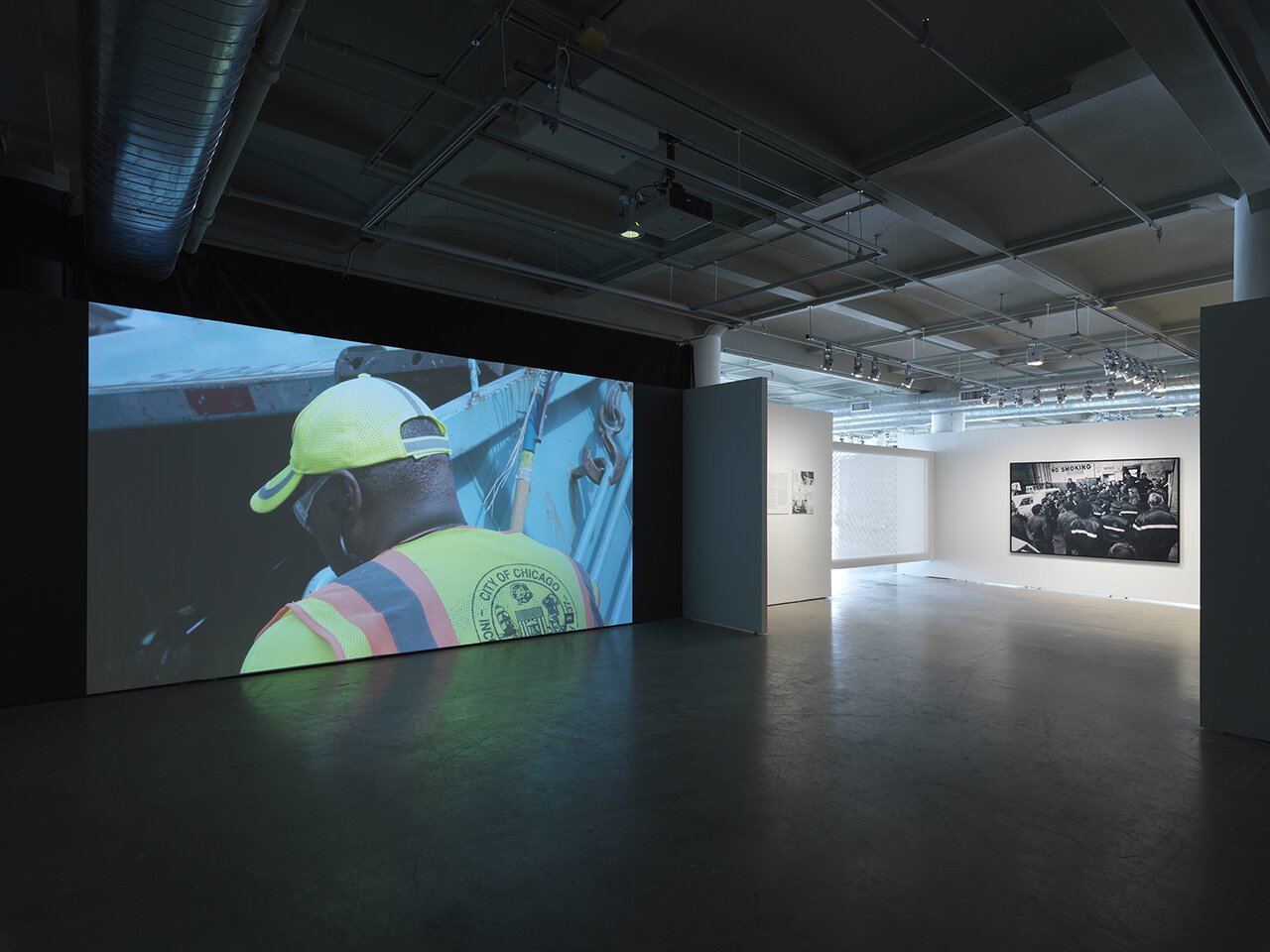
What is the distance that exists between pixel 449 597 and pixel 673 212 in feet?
13.8

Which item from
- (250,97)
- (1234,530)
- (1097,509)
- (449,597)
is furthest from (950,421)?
(250,97)

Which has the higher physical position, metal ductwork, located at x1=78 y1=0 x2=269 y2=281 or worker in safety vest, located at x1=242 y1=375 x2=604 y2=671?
metal ductwork, located at x1=78 y1=0 x2=269 y2=281

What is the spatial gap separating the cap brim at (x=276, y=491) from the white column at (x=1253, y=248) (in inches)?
291

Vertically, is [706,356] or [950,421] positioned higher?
[706,356]

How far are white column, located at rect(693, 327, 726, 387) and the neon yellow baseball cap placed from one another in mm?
3853

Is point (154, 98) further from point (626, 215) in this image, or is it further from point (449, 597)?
point (449, 597)

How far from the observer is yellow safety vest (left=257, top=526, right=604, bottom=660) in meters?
6.47

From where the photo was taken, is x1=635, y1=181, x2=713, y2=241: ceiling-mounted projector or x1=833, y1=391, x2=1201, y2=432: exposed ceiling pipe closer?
x1=635, y1=181, x2=713, y2=241: ceiling-mounted projector

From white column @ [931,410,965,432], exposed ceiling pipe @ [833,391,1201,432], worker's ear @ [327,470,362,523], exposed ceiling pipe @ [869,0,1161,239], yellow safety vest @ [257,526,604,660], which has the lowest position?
yellow safety vest @ [257,526,604,660]

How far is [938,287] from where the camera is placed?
7.90 meters

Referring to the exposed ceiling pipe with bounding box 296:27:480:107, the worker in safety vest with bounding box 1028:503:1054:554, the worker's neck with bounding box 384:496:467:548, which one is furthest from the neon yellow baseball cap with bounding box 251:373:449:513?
the worker in safety vest with bounding box 1028:503:1054:554

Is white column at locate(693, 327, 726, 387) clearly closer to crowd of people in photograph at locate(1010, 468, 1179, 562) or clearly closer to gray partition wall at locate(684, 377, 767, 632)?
gray partition wall at locate(684, 377, 767, 632)

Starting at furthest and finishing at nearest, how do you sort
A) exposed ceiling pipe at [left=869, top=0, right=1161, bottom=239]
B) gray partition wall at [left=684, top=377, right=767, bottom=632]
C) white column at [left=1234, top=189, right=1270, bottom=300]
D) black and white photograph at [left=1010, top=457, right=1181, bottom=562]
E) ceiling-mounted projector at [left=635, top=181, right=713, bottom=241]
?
1. black and white photograph at [left=1010, top=457, right=1181, bottom=562]
2. gray partition wall at [left=684, top=377, right=767, bottom=632]
3. white column at [left=1234, top=189, right=1270, bottom=300]
4. ceiling-mounted projector at [left=635, top=181, right=713, bottom=241]
5. exposed ceiling pipe at [left=869, top=0, right=1161, bottom=239]

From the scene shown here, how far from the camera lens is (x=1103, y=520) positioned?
11633mm
